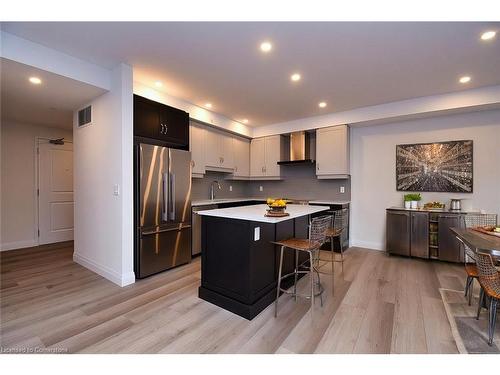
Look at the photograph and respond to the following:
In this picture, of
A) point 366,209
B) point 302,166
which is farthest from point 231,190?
point 366,209

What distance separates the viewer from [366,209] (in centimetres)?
453

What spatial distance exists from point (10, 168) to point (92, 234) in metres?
2.67

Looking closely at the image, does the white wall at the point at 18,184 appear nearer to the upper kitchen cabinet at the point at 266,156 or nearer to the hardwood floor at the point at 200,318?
the hardwood floor at the point at 200,318

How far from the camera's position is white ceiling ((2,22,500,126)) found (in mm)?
2082

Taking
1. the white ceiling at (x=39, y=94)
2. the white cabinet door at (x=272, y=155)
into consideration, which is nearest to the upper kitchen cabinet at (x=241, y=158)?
the white cabinet door at (x=272, y=155)

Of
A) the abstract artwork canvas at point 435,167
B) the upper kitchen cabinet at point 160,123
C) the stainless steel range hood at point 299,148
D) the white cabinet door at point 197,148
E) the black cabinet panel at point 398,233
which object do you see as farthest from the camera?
the stainless steel range hood at point 299,148

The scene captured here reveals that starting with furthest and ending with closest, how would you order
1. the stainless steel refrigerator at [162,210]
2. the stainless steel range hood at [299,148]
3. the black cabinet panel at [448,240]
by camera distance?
the stainless steel range hood at [299,148]
the black cabinet panel at [448,240]
the stainless steel refrigerator at [162,210]

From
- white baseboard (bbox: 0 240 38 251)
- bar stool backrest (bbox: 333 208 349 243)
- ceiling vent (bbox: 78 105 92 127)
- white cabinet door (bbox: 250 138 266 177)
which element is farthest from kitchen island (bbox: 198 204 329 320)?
white baseboard (bbox: 0 240 38 251)

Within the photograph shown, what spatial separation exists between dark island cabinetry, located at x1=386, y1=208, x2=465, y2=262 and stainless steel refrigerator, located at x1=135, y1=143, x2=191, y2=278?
3379mm

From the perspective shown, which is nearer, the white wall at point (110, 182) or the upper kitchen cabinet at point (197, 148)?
the white wall at point (110, 182)

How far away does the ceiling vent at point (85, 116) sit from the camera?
3270 mm

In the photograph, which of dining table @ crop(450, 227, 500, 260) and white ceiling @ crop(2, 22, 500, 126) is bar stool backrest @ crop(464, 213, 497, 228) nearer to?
dining table @ crop(450, 227, 500, 260)

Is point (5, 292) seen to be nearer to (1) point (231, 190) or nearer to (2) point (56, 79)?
(2) point (56, 79)

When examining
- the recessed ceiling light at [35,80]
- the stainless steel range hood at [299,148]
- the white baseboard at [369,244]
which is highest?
the recessed ceiling light at [35,80]
